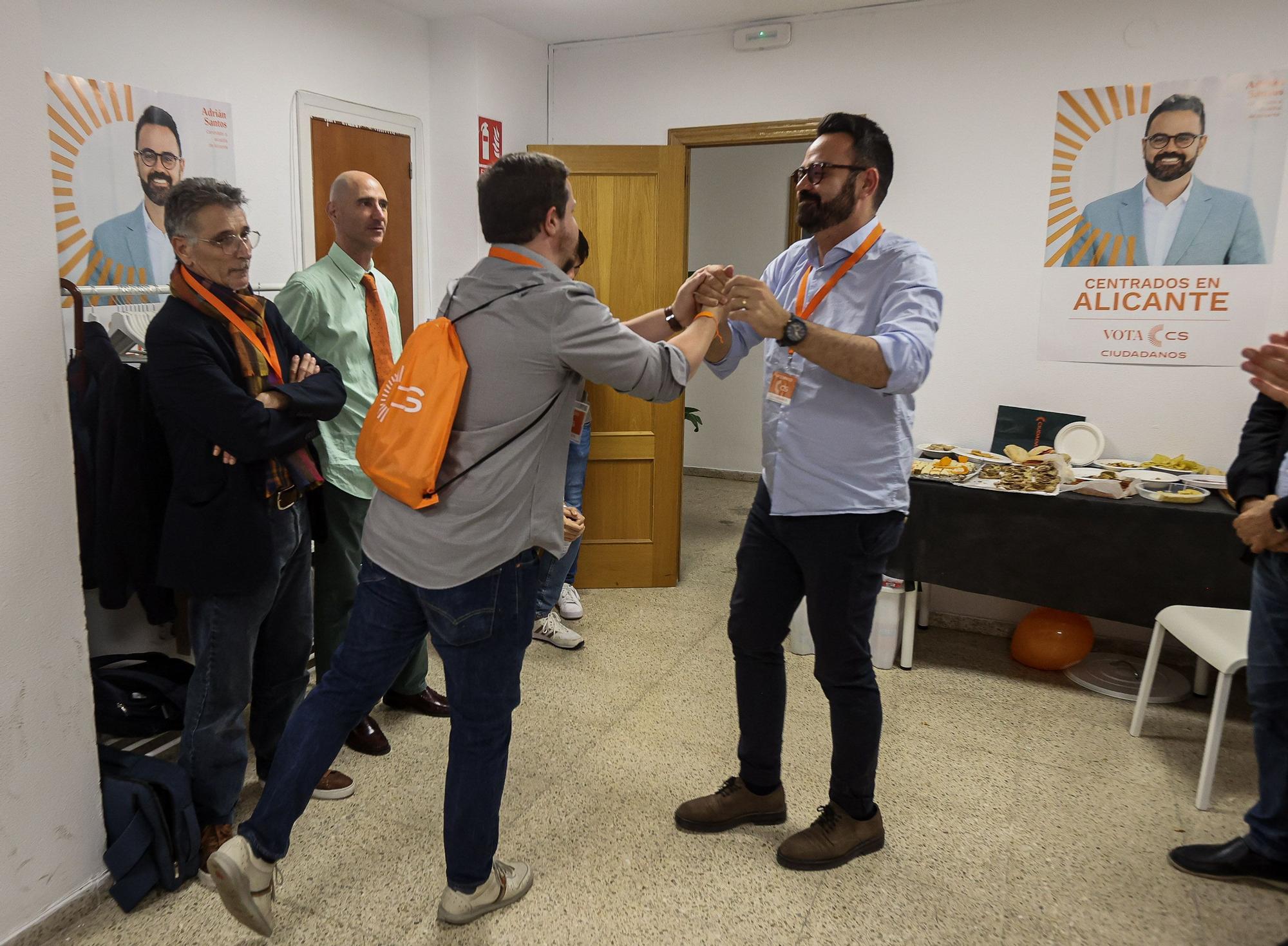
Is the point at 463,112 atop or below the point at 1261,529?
atop

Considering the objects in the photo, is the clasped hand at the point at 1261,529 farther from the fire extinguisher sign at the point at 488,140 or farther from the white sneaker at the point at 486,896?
the fire extinguisher sign at the point at 488,140

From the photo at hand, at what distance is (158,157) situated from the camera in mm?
2797

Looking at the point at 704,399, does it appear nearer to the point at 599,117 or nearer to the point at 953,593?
the point at 599,117

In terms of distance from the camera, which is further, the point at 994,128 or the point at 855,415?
the point at 994,128

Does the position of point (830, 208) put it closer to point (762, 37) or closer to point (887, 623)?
point (887, 623)

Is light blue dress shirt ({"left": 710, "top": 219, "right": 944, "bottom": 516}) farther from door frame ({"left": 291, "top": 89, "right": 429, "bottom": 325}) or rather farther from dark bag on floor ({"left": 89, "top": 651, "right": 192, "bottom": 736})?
door frame ({"left": 291, "top": 89, "right": 429, "bottom": 325})

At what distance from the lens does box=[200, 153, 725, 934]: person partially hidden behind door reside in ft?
5.39

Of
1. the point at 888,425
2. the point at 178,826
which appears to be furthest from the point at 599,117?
the point at 178,826

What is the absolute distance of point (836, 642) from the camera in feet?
6.55

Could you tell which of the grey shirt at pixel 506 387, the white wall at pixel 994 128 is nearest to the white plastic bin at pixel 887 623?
the white wall at pixel 994 128

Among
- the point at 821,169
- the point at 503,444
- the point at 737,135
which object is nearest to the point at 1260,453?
the point at 821,169

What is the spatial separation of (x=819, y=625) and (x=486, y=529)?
84 centimetres

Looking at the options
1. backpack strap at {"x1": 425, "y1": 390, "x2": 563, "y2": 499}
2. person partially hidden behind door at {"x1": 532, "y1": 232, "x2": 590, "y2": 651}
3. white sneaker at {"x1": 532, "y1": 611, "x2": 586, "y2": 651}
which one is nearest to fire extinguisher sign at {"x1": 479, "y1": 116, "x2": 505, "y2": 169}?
person partially hidden behind door at {"x1": 532, "y1": 232, "x2": 590, "y2": 651}

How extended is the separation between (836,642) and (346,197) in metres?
1.89
